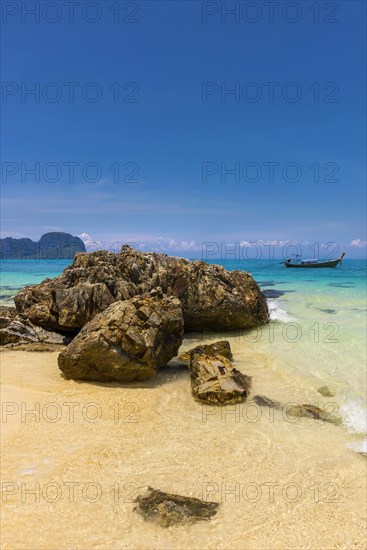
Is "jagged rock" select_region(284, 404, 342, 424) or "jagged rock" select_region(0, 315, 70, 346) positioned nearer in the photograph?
"jagged rock" select_region(284, 404, 342, 424)

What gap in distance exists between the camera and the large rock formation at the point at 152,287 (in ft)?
44.8

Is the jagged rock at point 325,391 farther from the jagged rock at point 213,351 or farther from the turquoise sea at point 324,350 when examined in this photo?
the jagged rock at point 213,351

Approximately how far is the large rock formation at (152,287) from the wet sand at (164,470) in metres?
4.94

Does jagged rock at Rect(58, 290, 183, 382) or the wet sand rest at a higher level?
jagged rock at Rect(58, 290, 183, 382)

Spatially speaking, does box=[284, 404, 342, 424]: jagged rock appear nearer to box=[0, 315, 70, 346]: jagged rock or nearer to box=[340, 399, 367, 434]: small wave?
box=[340, 399, 367, 434]: small wave

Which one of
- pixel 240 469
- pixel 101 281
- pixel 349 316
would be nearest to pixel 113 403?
pixel 240 469

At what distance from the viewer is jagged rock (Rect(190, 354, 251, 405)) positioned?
840 cm

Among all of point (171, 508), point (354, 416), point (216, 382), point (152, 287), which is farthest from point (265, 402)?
point (152, 287)

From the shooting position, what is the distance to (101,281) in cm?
1455

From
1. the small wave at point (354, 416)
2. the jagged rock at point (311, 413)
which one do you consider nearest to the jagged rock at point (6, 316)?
the jagged rock at point (311, 413)

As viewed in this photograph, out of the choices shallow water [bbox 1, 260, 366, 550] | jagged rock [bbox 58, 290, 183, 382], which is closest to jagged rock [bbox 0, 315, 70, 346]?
shallow water [bbox 1, 260, 366, 550]

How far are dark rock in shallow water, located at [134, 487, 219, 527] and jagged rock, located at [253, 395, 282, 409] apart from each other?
3741mm

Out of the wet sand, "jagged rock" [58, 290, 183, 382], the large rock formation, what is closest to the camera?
the wet sand

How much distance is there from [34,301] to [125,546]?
1265 cm
